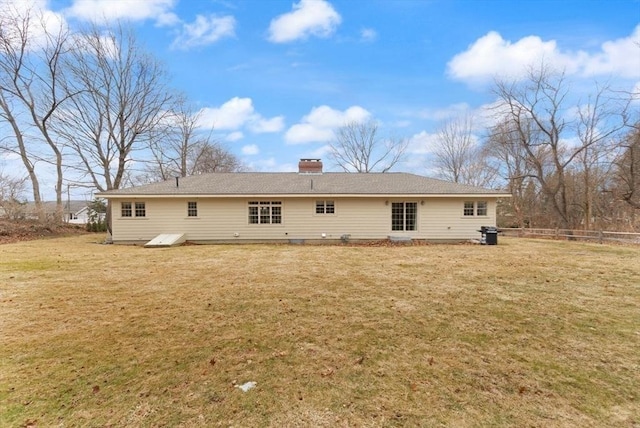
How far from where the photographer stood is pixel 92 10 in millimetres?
21281

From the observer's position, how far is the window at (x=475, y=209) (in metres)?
14.8

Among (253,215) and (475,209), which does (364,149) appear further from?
(253,215)

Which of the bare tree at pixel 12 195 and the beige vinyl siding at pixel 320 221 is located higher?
the bare tree at pixel 12 195

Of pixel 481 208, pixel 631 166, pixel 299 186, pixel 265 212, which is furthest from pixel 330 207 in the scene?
pixel 631 166

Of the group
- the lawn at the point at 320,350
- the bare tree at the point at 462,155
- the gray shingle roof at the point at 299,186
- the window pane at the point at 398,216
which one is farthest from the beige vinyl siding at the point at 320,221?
the bare tree at the point at 462,155

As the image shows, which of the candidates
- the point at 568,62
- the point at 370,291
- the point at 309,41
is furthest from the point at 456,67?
the point at 370,291

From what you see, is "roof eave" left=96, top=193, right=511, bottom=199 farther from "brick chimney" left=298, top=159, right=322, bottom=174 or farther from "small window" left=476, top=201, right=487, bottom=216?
"brick chimney" left=298, top=159, right=322, bottom=174

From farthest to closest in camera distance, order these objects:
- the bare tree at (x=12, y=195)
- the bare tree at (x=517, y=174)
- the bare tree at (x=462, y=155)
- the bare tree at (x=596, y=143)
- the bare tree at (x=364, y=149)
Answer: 1. the bare tree at (x=364, y=149)
2. the bare tree at (x=462, y=155)
3. the bare tree at (x=517, y=174)
4. the bare tree at (x=12, y=195)
5. the bare tree at (x=596, y=143)

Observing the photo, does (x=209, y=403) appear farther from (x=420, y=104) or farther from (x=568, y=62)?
(x=568, y=62)

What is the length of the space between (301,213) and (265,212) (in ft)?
5.67

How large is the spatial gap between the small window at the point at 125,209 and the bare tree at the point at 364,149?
21.4m

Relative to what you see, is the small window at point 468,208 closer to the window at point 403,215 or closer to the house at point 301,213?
the house at point 301,213

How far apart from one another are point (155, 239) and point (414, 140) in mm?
26114

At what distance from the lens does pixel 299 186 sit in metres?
15.3
